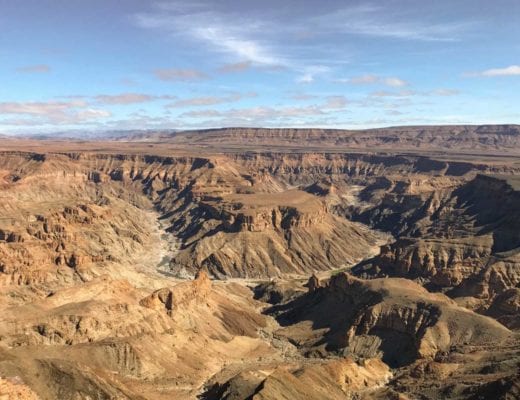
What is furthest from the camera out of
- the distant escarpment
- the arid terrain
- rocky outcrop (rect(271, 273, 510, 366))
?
the distant escarpment

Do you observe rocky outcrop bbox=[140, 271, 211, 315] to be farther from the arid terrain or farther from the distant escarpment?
the distant escarpment

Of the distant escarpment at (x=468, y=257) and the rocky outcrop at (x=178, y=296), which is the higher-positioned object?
the distant escarpment at (x=468, y=257)

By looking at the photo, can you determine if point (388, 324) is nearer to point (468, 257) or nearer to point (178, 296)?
point (178, 296)

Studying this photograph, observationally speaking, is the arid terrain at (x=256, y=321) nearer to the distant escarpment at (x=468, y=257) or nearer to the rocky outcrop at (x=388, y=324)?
the rocky outcrop at (x=388, y=324)

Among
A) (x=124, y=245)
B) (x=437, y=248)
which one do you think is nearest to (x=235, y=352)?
(x=437, y=248)

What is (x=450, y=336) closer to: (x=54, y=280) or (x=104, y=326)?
(x=104, y=326)

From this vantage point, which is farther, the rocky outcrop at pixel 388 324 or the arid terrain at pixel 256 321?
the rocky outcrop at pixel 388 324

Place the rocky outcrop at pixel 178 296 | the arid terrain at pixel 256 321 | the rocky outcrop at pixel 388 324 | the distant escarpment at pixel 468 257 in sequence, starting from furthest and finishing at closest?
the distant escarpment at pixel 468 257
the rocky outcrop at pixel 178 296
the rocky outcrop at pixel 388 324
the arid terrain at pixel 256 321

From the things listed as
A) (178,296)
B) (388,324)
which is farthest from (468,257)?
(178,296)

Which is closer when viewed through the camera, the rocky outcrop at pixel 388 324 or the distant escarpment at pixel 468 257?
the rocky outcrop at pixel 388 324

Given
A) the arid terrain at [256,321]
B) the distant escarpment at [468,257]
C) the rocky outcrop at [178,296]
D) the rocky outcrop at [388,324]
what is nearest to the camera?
the arid terrain at [256,321]

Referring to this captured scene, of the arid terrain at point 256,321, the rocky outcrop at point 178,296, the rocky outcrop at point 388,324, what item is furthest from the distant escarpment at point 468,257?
the rocky outcrop at point 178,296

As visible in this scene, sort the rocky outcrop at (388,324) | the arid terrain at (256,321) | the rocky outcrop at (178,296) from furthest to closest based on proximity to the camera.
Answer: the rocky outcrop at (178,296), the rocky outcrop at (388,324), the arid terrain at (256,321)

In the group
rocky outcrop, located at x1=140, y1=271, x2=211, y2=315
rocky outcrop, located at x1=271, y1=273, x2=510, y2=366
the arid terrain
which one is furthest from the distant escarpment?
rocky outcrop, located at x1=140, y1=271, x2=211, y2=315
